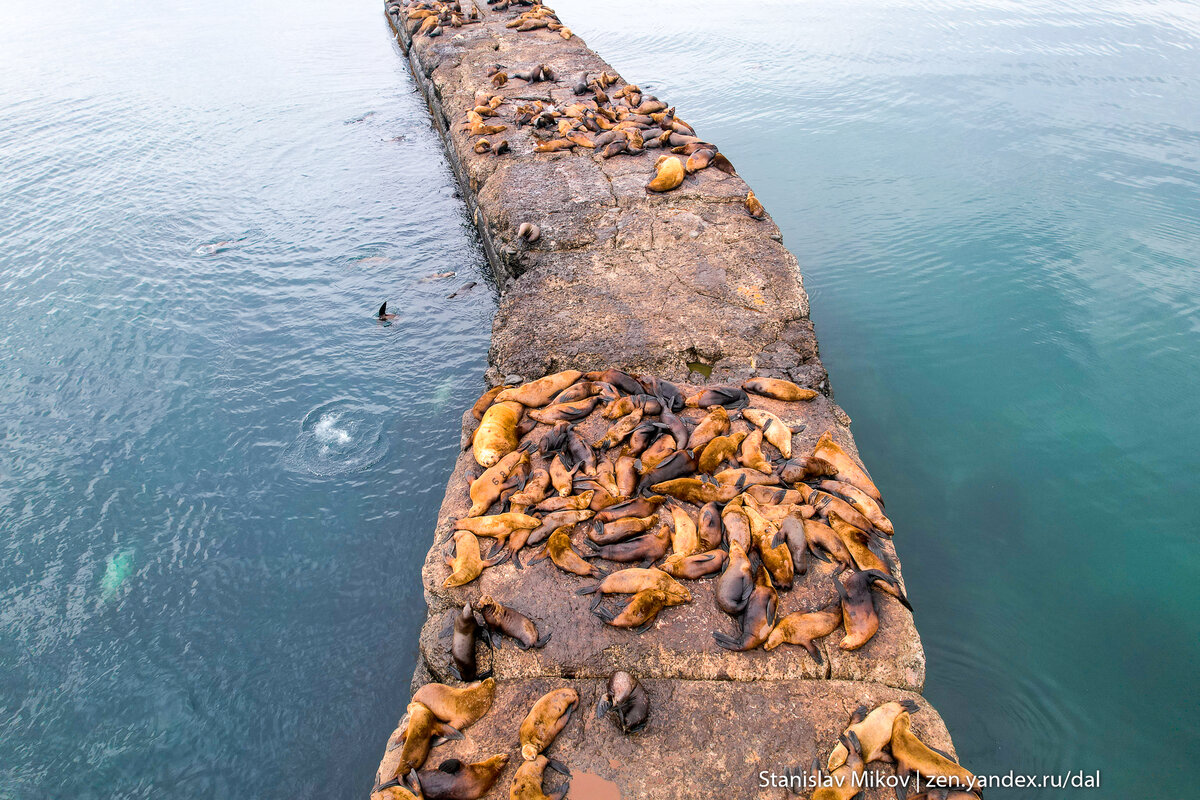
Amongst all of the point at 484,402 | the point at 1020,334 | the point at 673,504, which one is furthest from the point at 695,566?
the point at 1020,334

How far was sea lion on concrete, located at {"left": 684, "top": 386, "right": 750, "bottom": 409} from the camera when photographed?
5.59m

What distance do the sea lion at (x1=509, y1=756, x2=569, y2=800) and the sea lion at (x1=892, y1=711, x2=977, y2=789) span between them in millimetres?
1669

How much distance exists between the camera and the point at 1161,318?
8.10m

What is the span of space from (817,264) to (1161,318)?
4029 mm

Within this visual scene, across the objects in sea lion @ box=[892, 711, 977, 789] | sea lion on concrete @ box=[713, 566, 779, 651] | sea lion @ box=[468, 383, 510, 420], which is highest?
sea lion @ box=[468, 383, 510, 420]

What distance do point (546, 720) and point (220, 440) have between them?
5.20 metres

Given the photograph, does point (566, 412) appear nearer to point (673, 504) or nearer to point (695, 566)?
point (673, 504)

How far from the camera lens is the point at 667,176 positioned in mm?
8602

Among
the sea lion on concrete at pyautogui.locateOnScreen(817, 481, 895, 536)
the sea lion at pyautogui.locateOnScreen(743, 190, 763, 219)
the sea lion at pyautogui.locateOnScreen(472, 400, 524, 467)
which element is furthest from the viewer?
the sea lion at pyautogui.locateOnScreen(743, 190, 763, 219)

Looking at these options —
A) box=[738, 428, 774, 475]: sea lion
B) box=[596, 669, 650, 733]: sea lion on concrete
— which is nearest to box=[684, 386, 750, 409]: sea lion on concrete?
box=[738, 428, 774, 475]: sea lion

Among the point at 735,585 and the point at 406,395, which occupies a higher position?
the point at 735,585

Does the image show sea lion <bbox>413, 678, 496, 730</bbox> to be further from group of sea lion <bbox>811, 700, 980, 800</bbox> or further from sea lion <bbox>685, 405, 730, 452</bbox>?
sea lion <bbox>685, 405, 730, 452</bbox>

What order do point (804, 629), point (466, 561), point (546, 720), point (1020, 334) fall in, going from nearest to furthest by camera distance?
point (546, 720) < point (804, 629) < point (466, 561) < point (1020, 334)

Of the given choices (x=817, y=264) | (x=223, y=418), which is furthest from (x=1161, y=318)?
(x=223, y=418)
